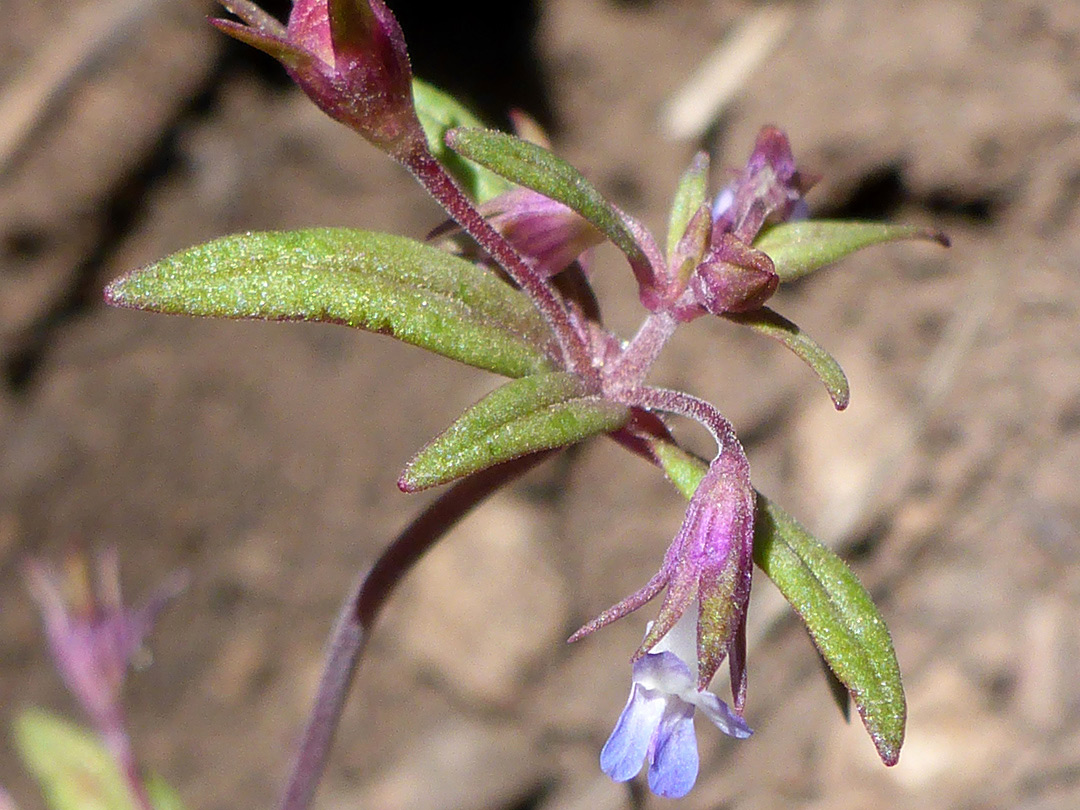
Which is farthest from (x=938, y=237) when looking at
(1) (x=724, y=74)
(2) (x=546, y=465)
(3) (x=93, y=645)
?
(1) (x=724, y=74)

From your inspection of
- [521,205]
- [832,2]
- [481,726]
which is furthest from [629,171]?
[521,205]

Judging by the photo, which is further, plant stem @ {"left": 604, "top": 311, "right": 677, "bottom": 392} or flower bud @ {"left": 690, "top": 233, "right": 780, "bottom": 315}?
plant stem @ {"left": 604, "top": 311, "right": 677, "bottom": 392}

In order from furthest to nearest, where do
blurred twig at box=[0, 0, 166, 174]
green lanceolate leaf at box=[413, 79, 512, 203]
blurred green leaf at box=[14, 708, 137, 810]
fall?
1. blurred twig at box=[0, 0, 166, 174]
2. blurred green leaf at box=[14, 708, 137, 810]
3. green lanceolate leaf at box=[413, 79, 512, 203]

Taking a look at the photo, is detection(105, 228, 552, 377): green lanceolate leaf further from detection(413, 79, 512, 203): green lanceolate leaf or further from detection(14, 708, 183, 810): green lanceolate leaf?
detection(14, 708, 183, 810): green lanceolate leaf

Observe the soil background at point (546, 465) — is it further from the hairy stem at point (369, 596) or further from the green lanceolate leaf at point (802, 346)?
the green lanceolate leaf at point (802, 346)

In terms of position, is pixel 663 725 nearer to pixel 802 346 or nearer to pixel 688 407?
pixel 688 407

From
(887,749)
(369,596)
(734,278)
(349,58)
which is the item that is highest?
(349,58)

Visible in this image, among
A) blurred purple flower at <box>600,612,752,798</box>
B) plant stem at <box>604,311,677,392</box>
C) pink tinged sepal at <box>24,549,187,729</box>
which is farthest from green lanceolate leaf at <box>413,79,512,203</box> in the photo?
pink tinged sepal at <box>24,549,187,729</box>
